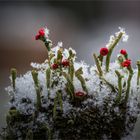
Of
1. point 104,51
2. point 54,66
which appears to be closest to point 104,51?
point 104,51

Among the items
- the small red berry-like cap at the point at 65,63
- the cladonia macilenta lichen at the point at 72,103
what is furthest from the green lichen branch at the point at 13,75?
the small red berry-like cap at the point at 65,63

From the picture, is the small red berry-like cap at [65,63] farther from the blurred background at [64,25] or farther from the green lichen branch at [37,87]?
the blurred background at [64,25]

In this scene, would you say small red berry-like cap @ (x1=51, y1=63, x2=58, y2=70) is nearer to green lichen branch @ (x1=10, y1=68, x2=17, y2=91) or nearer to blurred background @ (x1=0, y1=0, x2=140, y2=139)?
green lichen branch @ (x1=10, y1=68, x2=17, y2=91)

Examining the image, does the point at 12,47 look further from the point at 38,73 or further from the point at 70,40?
the point at 38,73

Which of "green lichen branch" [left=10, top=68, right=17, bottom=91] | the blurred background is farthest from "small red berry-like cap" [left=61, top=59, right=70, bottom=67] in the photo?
the blurred background

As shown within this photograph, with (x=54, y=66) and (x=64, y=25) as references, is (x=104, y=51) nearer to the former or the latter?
(x=54, y=66)

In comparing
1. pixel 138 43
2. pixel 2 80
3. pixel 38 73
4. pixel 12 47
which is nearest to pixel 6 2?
pixel 12 47
